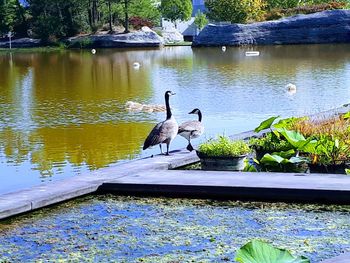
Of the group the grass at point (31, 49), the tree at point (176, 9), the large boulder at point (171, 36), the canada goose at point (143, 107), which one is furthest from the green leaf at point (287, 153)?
the tree at point (176, 9)

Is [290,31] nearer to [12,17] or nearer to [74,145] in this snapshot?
[12,17]

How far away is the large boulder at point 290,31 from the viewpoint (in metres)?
65.6

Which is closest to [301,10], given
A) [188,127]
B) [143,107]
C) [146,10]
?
[146,10]

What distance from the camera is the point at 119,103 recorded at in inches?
891

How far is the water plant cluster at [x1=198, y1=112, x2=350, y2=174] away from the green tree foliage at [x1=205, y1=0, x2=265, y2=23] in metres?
60.8

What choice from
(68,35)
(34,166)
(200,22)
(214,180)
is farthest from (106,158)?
(200,22)

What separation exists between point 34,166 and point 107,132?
3979mm

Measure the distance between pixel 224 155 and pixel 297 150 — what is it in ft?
3.26

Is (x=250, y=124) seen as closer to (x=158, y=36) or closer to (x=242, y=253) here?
(x=242, y=253)

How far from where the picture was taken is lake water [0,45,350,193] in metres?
14.0

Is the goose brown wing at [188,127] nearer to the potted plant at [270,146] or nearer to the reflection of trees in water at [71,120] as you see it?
the potted plant at [270,146]

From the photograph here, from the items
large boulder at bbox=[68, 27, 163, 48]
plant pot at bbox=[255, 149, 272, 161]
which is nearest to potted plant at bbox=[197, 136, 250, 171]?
plant pot at bbox=[255, 149, 272, 161]

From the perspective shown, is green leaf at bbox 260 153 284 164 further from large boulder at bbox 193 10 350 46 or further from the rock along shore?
the rock along shore

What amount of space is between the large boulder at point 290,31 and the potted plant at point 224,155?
55.9m
